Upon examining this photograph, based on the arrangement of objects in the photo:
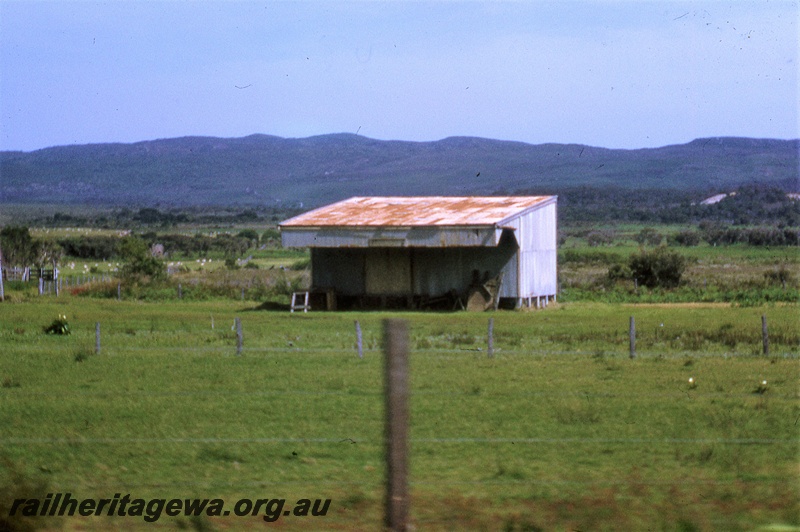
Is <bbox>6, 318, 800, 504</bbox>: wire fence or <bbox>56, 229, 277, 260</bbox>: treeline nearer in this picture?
<bbox>6, 318, 800, 504</bbox>: wire fence

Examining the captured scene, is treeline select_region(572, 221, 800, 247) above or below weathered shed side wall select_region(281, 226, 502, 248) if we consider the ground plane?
above

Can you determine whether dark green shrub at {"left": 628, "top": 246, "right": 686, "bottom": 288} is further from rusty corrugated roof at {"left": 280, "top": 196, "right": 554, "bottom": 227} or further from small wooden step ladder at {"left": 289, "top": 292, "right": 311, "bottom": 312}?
small wooden step ladder at {"left": 289, "top": 292, "right": 311, "bottom": 312}

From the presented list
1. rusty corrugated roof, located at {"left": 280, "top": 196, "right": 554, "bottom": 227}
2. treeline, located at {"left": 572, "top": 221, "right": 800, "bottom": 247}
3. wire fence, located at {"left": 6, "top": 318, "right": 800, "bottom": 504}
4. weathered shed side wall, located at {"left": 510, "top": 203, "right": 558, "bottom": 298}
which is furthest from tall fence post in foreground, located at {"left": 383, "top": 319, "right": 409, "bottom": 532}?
treeline, located at {"left": 572, "top": 221, "right": 800, "bottom": 247}

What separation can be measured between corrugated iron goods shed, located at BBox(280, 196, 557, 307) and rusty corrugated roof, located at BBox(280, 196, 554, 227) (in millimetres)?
48

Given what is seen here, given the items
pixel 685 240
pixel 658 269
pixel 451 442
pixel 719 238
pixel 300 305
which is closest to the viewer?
pixel 451 442

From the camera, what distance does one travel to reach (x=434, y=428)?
41.4ft

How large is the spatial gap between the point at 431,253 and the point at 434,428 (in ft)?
90.3

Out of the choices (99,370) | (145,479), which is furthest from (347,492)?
(99,370)

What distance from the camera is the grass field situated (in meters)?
7.80

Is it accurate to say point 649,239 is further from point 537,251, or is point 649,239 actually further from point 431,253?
point 431,253

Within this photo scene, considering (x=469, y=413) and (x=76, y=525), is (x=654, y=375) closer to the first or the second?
(x=469, y=413)

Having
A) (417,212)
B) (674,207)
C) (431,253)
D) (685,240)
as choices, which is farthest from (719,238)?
(431,253)

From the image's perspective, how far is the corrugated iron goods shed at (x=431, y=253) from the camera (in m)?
38.2

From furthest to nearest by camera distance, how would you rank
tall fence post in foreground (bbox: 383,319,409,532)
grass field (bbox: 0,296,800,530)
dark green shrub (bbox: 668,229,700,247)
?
dark green shrub (bbox: 668,229,700,247) → grass field (bbox: 0,296,800,530) → tall fence post in foreground (bbox: 383,319,409,532)
